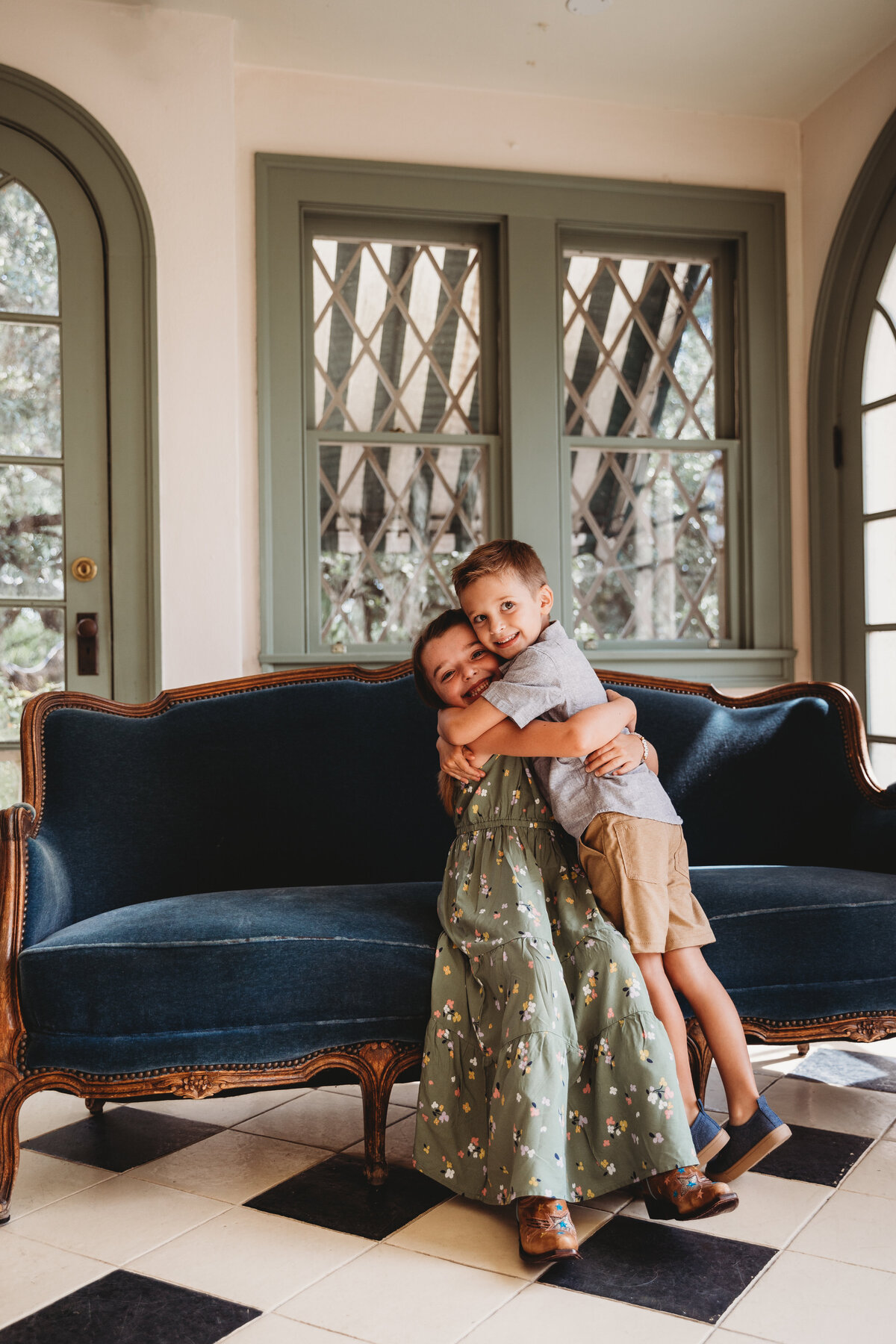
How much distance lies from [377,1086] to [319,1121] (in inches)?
18.1

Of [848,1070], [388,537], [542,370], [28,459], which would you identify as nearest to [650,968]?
[848,1070]

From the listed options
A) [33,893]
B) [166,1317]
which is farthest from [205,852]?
[166,1317]

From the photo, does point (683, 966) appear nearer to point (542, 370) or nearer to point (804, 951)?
point (804, 951)

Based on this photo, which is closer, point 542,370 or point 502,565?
point 502,565

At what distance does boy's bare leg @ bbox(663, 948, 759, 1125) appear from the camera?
1803 millimetres

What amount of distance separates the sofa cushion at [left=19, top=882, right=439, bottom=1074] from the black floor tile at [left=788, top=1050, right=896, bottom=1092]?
1.11 meters

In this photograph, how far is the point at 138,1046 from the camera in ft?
5.93

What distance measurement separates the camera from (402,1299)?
59.2 inches

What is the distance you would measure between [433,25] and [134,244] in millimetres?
1066

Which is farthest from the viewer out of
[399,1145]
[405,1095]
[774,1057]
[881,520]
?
[881,520]

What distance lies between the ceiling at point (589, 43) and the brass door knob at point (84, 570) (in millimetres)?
1596

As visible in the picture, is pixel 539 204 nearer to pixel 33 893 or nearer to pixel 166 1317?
pixel 33 893

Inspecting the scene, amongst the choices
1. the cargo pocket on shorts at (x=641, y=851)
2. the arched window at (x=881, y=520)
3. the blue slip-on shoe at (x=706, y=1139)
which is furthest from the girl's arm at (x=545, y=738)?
the arched window at (x=881, y=520)

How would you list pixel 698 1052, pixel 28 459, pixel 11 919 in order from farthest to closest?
1. pixel 28 459
2. pixel 698 1052
3. pixel 11 919
